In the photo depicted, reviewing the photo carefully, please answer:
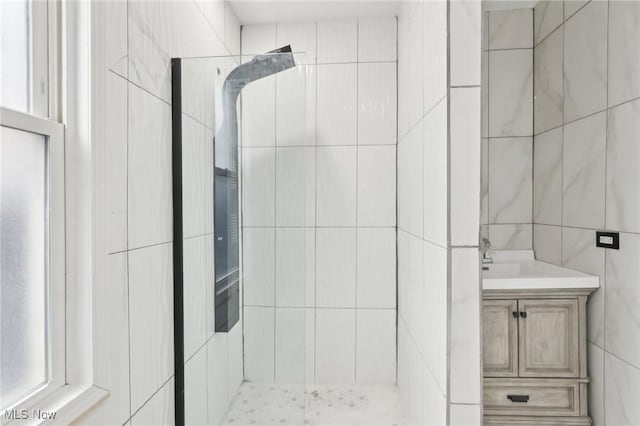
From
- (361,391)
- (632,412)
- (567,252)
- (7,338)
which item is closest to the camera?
(7,338)

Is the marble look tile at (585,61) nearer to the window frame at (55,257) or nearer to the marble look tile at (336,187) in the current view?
the marble look tile at (336,187)

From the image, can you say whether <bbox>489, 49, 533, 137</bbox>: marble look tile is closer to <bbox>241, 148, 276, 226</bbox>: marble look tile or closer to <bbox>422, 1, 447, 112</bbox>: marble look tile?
<bbox>422, 1, 447, 112</bbox>: marble look tile

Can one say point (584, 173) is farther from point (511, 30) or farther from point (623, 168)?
point (511, 30)

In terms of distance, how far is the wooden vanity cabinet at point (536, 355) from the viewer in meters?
1.33

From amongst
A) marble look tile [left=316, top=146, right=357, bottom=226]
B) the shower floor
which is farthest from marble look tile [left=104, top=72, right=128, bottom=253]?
marble look tile [left=316, top=146, right=357, bottom=226]

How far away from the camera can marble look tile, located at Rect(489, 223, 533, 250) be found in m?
1.52

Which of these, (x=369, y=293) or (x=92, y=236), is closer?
(x=92, y=236)

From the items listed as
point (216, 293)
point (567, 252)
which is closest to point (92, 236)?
point (216, 293)

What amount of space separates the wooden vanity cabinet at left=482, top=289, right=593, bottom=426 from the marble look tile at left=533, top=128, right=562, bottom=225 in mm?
321

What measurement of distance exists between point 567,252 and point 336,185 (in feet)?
3.37

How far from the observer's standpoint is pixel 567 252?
1.46 meters

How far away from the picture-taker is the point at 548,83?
1.49 m

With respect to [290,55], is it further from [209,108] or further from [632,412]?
[632,412]

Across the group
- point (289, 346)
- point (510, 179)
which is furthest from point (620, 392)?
point (289, 346)
